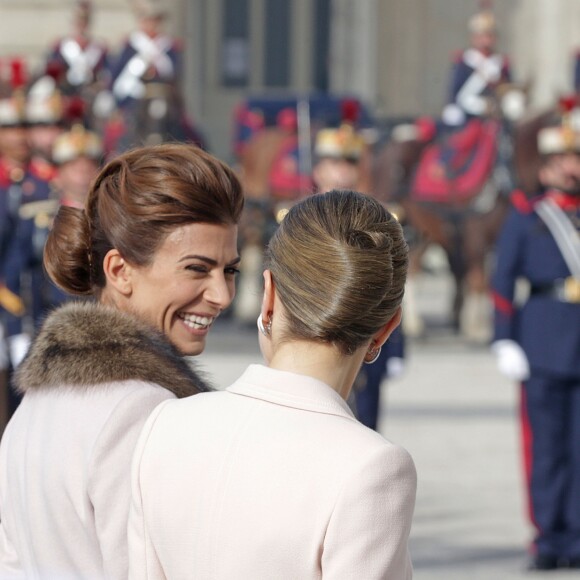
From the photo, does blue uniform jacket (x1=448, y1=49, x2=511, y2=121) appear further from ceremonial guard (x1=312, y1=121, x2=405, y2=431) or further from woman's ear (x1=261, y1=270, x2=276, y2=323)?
woman's ear (x1=261, y1=270, x2=276, y2=323)

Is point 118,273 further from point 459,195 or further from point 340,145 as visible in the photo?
point 459,195

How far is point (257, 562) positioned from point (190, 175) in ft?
2.26

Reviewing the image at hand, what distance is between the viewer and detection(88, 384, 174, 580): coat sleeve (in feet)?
7.43

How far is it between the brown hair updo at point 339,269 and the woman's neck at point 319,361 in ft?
0.04

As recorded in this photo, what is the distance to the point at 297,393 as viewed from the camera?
207 centimetres

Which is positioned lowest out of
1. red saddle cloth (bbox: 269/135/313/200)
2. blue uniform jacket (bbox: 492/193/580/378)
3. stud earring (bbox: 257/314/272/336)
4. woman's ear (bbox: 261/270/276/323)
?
red saddle cloth (bbox: 269/135/313/200)

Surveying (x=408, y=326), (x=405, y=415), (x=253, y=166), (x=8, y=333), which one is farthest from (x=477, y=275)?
(x=8, y=333)

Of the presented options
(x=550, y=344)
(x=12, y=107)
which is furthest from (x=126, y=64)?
(x=550, y=344)

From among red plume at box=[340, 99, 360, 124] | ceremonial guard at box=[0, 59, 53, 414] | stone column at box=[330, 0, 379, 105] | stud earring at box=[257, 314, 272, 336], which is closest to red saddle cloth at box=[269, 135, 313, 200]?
red plume at box=[340, 99, 360, 124]

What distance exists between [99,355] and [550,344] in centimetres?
378

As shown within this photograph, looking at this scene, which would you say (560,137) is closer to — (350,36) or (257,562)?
(257,562)

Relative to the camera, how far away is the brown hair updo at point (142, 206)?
2.48 m

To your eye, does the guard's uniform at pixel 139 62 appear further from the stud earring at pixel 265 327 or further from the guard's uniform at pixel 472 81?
the stud earring at pixel 265 327

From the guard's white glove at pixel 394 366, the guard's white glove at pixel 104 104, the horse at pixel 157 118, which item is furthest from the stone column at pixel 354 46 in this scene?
the guard's white glove at pixel 394 366
